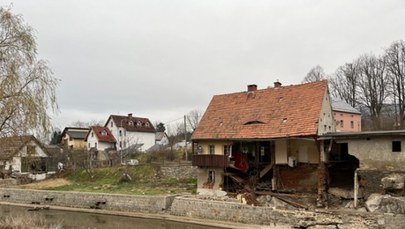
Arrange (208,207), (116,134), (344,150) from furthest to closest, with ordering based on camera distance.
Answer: (116,134) → (344,150) → (208,207)

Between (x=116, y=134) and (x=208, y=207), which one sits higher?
(x=116, y=134)

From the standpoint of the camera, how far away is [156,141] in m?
69.1

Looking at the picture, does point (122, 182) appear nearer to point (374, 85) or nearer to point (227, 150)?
point (227, 150)

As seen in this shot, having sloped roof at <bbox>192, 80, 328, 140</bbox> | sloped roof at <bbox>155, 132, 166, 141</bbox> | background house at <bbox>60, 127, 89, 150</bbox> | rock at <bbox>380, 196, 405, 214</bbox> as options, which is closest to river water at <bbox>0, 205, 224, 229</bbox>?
sloped roof at <bbox>192, 80, 328, 140</bbox>

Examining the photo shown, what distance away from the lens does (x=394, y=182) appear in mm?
21391

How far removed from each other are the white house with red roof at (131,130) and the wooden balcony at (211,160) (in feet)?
97.6

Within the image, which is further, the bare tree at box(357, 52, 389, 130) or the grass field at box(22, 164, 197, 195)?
the bare tree at box(357, 52, 389, 130)

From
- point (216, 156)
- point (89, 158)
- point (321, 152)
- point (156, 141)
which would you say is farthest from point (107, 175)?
point (156, 141)

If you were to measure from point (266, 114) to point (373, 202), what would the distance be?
9347mm

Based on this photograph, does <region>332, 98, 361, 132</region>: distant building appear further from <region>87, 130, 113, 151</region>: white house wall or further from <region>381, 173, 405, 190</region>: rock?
<region>87, 130, 113, 151</region>: white house wall

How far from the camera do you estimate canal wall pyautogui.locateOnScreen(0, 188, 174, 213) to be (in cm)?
2591

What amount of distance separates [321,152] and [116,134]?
4061 centimetres

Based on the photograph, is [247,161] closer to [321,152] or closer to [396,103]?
[321,152]

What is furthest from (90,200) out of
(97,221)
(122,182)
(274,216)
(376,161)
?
(376,161)
